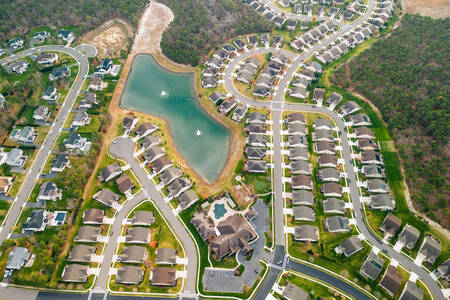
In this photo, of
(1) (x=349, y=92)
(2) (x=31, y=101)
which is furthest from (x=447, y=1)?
(2) (x=31, y=101)

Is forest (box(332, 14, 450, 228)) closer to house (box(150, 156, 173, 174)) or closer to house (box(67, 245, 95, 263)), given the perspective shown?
house (box(150, 156, 173, 174))

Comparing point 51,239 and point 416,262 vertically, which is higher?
point 416,262

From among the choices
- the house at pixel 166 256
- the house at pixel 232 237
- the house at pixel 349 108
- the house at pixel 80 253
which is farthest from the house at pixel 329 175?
the house at pixel 80 253

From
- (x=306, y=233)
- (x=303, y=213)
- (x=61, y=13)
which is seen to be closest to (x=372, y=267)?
(x=306, y=233)

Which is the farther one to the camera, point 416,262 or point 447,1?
point 447,1

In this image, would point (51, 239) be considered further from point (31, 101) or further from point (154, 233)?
point (31, 101)

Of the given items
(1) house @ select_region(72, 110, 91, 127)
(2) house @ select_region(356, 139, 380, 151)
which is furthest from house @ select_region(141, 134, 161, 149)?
(2) house @ select_region(356, 139, 380, 151)
